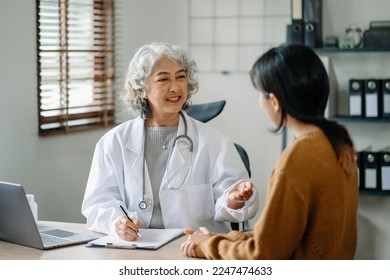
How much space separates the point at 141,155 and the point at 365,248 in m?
2.06

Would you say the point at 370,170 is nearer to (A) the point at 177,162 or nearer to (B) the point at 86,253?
(A) the point at 177,162

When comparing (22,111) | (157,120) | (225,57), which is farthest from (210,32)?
(157,120)

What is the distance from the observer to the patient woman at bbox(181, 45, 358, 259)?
57.2 inches

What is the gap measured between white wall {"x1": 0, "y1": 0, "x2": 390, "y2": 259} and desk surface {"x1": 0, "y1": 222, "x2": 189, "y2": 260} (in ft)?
3.88

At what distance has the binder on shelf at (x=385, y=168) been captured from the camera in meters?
3.69

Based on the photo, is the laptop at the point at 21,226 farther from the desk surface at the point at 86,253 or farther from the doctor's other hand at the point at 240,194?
the doctor's other hand at the point at 240,194

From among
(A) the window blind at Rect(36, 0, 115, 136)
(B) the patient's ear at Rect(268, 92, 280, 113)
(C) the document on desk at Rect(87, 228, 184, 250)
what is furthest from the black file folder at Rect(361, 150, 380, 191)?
(B) the patient's ear at Rect(268, 92, 280, 113)

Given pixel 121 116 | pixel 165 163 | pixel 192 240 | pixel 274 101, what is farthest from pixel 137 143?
pixel 121 116

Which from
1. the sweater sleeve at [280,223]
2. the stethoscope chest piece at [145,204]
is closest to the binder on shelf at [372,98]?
the stethoscope chest piece at [145,204]

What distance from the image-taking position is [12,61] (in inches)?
122

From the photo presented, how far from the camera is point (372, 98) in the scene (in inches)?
144

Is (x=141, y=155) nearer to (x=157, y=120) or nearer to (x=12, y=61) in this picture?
(x=157, y=120)

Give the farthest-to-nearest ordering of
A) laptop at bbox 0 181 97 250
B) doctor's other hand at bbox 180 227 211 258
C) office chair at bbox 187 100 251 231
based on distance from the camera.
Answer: office chair at bbox 187 100 251 231, laptop at bbox 0 181 97 250, doctor's other hand at bbox 180 227 211 258

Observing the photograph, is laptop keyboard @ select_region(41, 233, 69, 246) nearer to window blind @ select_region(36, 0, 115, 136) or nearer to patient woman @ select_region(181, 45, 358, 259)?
patient woman @ select_region(181, 45, 358, 259)
